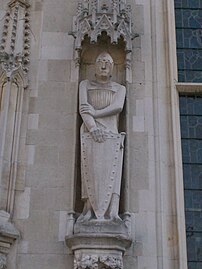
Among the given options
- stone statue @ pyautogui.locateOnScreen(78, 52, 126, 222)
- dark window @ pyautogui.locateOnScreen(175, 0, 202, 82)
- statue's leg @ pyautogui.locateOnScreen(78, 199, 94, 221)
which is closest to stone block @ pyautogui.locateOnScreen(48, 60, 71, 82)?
stone statue @ pyautogui.locateOnScreen(78, 52, 126, 222)

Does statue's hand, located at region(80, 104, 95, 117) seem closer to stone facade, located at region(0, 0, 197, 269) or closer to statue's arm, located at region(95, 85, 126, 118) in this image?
statue's arm, located at region(95, 85, 126, 118)

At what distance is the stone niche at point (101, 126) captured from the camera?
6508 mm

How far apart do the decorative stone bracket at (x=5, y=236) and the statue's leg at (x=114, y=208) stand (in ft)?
3.81

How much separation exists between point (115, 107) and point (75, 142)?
694 mm

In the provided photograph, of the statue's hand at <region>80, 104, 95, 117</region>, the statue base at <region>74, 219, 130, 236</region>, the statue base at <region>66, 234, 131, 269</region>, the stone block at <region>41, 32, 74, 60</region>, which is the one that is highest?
the stone block at <region>41, 32, 74, 60</region>

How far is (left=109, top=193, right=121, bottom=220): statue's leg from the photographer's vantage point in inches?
264

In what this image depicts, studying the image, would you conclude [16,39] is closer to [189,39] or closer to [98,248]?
[189,39]

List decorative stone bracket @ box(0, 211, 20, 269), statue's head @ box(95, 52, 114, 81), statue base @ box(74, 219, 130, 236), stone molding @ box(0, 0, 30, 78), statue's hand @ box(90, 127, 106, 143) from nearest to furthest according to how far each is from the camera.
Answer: statue base @ box(74, 219, 130, 236)
decorative stone bracket @ box(0, 211, 20, 269)
statue's hand @ box(90, 127, 106, 143)
statue's head @ box(95, 52, 114, 81)
stone molding @ box(0, 0, 30, 78)

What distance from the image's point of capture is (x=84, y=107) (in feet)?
24.0

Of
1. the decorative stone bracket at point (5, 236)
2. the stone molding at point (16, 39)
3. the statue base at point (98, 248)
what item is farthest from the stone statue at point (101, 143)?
the stone molding at point (16, 39)

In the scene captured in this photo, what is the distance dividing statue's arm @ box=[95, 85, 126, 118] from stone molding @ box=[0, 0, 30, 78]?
1.34m

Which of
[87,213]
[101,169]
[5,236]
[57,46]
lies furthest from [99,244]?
[57,46]

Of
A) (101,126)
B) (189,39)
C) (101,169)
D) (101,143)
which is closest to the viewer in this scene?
(101,169)

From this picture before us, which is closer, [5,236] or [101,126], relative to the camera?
[5,236]
